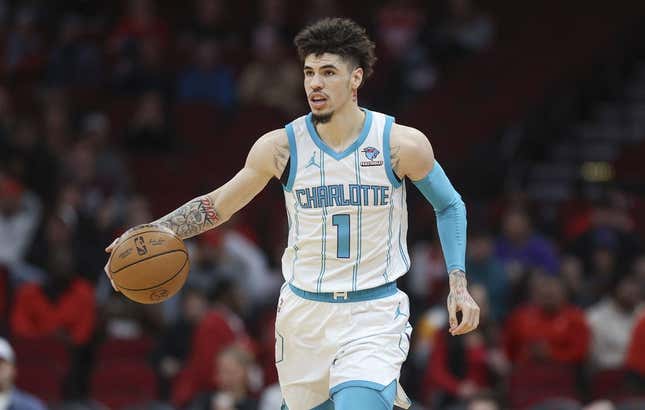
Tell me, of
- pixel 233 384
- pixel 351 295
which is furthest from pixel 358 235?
pixel 233 384

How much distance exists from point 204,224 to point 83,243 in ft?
25.2

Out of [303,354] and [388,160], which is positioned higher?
[388,160]

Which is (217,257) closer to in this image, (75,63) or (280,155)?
Result: (75,63)

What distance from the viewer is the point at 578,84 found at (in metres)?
17.5

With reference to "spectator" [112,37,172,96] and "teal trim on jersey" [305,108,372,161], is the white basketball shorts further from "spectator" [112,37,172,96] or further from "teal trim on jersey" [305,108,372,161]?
"spectator" [112,37,172,96]

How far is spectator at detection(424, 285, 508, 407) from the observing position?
12.1 meters

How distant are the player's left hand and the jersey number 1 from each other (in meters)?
0.59

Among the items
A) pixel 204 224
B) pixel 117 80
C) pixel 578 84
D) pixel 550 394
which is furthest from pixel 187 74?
pixel 204 224

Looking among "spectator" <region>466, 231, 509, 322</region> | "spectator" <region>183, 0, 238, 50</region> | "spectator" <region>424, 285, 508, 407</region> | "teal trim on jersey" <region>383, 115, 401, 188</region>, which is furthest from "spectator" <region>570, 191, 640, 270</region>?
"teal trim on jersey" <region>383, 115, 401, 188</region>

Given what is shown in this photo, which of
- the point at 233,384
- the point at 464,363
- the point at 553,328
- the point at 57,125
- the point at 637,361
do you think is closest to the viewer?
the point at 233,384

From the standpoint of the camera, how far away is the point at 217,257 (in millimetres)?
13898

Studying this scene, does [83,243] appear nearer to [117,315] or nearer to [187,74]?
[117,315]

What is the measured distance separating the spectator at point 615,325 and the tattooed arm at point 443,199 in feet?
19.8

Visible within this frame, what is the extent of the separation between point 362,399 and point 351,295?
0.58 m
